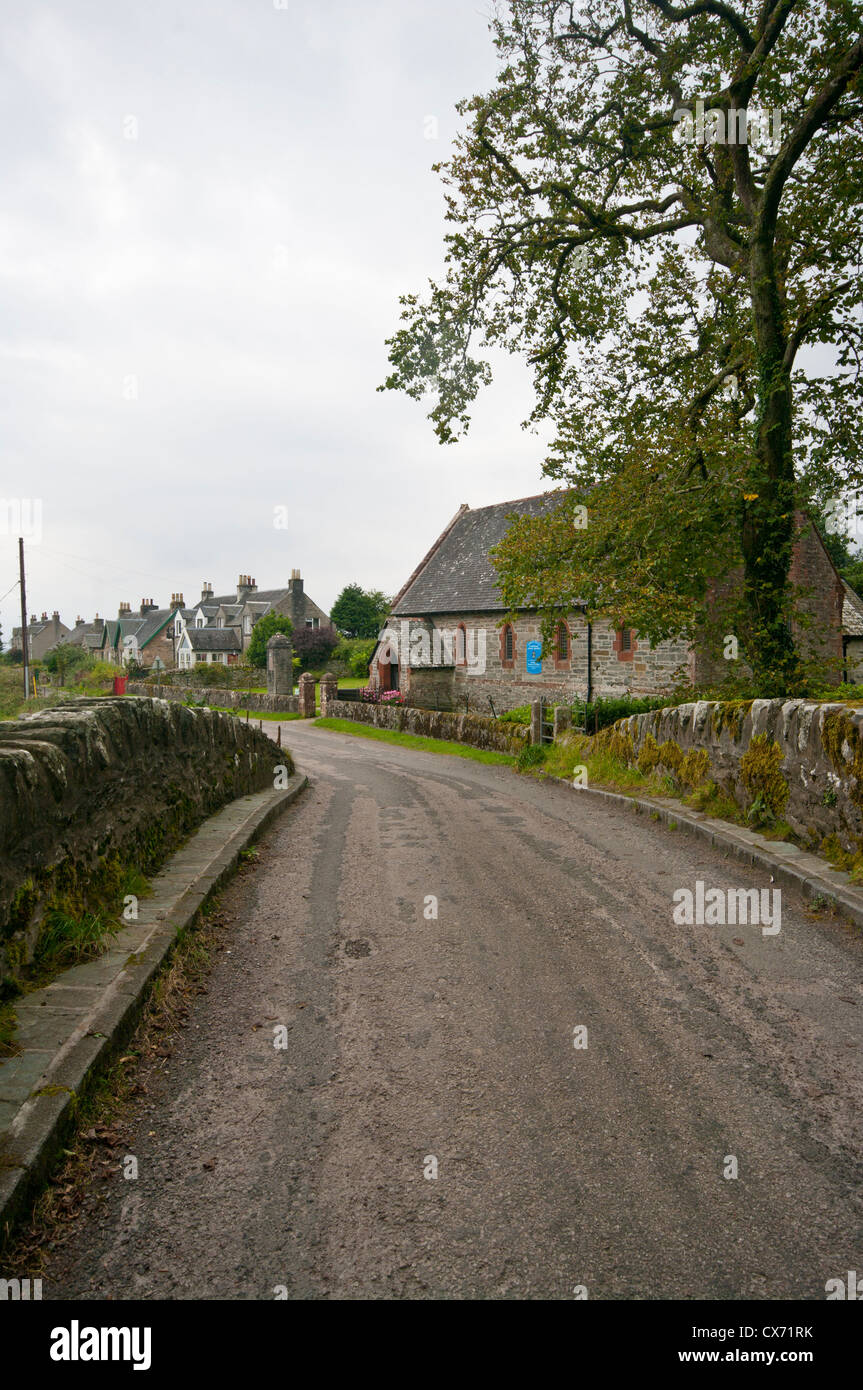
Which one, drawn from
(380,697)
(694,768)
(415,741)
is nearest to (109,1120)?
(694,768)

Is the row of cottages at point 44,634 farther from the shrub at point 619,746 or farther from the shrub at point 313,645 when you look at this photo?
the shrub at point 619,746

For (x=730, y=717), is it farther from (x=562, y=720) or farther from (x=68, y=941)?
(x=562, y=720)

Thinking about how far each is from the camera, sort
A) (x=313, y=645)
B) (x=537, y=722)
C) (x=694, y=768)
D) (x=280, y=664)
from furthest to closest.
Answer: (x=313, y=645), (x=280, y=664), (x=537, y=722), (x=694, y=768)

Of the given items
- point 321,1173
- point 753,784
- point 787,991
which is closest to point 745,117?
point 753,784

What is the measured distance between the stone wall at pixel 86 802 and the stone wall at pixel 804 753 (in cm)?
583

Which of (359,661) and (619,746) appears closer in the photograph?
(619,746)

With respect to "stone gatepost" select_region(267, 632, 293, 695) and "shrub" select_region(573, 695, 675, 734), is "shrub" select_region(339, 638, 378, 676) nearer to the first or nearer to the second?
"stone gatepost" select_region(267, 632, 293, 695)

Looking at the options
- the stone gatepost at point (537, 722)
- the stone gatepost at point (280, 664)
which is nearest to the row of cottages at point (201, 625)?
the stone gatepost at point (280, 664)

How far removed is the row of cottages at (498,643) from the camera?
25.1 meters

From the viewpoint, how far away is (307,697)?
1435 inches

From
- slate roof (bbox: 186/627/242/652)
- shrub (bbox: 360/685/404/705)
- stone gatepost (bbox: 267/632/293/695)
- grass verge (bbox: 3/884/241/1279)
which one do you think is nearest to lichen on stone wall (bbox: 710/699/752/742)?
grass verge (bbox: 3/884/241/1279)

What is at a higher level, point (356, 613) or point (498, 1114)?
point (356, 613)

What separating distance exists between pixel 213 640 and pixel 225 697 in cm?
2823

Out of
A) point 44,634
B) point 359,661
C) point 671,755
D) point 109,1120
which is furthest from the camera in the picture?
point 44,634
